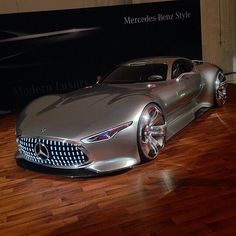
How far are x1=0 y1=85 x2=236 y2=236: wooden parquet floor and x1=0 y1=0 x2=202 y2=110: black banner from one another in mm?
2970

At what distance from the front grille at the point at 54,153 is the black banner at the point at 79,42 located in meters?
3.47

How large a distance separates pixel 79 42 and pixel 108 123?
13.6 ft

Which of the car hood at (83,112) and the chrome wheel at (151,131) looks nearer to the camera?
the car hood at (83,112)

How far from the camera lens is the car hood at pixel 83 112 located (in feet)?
10.8

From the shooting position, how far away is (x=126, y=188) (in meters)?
3.16

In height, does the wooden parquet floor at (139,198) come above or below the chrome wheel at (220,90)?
below

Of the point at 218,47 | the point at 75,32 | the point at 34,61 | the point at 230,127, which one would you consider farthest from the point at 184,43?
the point at 230,127

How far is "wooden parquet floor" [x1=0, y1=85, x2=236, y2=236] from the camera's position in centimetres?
256

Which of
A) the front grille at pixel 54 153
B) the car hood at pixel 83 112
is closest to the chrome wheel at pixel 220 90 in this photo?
the car hood at pixel 83 112

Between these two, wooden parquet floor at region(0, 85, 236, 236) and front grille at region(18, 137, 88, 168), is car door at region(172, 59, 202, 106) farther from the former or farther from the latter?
front grille at region(18, 137, 88, 168)

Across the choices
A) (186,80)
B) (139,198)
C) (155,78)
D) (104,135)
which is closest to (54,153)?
(104,135)

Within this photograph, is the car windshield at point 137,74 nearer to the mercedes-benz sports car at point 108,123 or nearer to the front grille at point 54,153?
the mercedes-benz sports car at point 108,123

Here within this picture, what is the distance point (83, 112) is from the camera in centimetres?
354

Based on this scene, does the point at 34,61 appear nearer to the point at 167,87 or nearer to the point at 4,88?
the point at 4,88
